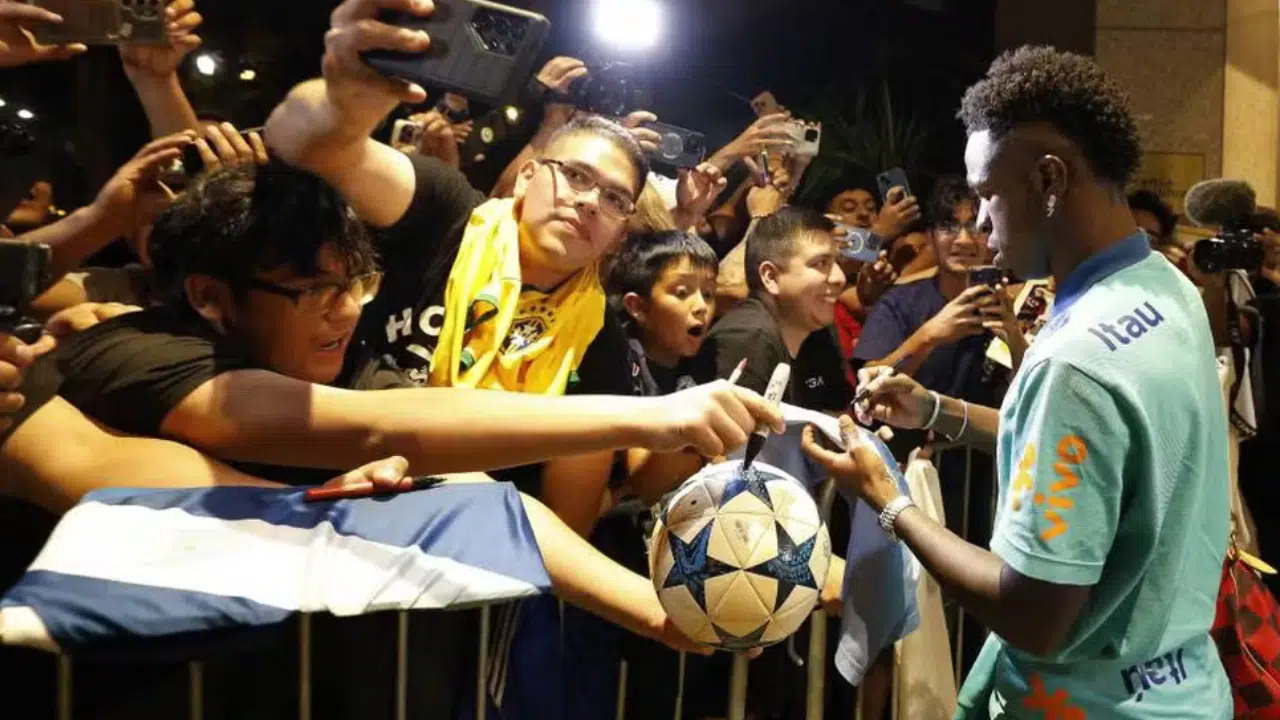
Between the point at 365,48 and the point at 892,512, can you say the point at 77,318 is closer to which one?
the point at 365,48

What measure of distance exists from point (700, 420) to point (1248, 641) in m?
1.70

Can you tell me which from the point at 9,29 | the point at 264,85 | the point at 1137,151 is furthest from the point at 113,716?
the point at 264,85

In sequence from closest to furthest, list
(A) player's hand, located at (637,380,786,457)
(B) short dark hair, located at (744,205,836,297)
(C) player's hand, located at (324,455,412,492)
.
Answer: (C) player's hand, located at (324,455,412,492), (A) player's hand, located at (637,380,786,457), (B) short dark hair, located at (744,205,836,297)

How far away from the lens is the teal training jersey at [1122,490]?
1.74 metres

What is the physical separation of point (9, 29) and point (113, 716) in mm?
1061

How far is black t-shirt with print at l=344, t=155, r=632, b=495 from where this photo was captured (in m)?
2.67

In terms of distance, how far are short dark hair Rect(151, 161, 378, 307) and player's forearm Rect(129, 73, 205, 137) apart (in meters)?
0.79

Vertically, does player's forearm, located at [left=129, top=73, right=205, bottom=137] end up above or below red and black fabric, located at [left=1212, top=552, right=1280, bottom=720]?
above

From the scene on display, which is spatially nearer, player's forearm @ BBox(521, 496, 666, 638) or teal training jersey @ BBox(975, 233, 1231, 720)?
teal training jersey @ BBox(975, 233, 1231, 720)

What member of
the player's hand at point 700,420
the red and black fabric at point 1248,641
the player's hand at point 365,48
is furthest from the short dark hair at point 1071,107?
the red and black fabric at point 1248,641

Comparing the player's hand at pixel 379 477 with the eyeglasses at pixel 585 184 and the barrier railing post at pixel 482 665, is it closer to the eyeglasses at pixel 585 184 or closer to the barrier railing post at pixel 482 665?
the barrier railing post at pixel 482 665

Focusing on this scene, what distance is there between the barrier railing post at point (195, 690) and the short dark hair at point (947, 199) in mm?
3599

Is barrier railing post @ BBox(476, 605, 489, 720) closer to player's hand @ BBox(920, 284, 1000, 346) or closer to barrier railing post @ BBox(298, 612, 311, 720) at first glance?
barrier railing post @ BBox(298, 612, 311, 720)

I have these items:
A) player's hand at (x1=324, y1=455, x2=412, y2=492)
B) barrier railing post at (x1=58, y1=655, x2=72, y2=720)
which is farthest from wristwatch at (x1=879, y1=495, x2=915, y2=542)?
barrier railing post at (x1=58, y1=655, x2=72, y2=720)
